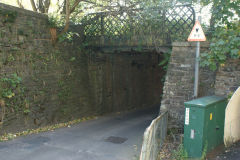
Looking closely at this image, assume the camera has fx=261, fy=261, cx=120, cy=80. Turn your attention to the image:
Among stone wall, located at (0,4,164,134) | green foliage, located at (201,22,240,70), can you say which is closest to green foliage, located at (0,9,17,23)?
stone wall, located at (0,4,164,134)

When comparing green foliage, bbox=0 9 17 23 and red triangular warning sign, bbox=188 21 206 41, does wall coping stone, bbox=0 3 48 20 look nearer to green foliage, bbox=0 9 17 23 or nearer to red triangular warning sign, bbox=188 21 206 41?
green foliage, bbox=0 9 17 23

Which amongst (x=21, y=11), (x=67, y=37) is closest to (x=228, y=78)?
(x=67, y=37)

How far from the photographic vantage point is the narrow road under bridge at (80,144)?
6.61m

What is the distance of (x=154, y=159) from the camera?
233 inches

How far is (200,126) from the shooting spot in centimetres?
575

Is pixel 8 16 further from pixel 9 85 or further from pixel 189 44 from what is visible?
pixel 189 44

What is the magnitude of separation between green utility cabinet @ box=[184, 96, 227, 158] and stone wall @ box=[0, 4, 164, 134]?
551 centimetres

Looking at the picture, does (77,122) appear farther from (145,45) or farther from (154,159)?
(154,159)

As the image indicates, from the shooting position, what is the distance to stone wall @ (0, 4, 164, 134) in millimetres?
8422

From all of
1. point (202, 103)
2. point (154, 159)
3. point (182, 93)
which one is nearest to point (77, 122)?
point (182, 93)

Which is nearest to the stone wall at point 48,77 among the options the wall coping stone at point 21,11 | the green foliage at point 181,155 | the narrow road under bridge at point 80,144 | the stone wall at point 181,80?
the wall coping stone at point 21,11

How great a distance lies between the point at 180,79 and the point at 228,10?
8.37 ft

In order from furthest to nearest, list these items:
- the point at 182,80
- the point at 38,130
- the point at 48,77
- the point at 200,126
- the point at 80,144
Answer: the point at 48,77 < the point at 38,130 < the point at 182,80 < the point at 80,144 < the point at 200,126

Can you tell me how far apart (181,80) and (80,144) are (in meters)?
3.70
